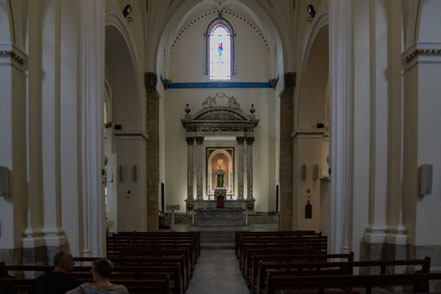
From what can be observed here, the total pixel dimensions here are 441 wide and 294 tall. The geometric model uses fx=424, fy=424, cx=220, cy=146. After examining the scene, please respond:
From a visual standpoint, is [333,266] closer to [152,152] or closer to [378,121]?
[378,121]

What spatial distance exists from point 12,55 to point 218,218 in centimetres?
1338

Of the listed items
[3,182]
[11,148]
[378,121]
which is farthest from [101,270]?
[378,121]

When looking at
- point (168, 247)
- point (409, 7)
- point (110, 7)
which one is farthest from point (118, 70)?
point (409, 7)

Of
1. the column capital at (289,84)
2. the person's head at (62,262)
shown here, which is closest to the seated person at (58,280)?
the person's head at (62,262)

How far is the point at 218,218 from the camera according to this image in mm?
18797

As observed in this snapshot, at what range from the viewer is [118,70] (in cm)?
1365

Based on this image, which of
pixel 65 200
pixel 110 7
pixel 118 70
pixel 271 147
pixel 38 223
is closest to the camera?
pixel 38 223

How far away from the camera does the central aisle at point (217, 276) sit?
26.9 ft

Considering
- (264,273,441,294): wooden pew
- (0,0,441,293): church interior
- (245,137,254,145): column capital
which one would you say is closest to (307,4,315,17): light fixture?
(0,0,441,293): church interior

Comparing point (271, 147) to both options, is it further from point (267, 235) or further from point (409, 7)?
point (409, 7)

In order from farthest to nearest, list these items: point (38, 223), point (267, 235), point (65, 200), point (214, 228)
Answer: point (214, 228) → point (267, 235) → point (65, 200) → point (38, 223)

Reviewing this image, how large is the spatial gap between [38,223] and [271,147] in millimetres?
16258

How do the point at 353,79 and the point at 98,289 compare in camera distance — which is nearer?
the point at 98,289

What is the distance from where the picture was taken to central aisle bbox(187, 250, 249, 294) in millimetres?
8203
